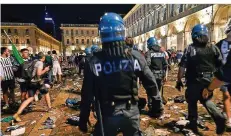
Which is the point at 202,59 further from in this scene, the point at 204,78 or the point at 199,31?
the point at 199,31

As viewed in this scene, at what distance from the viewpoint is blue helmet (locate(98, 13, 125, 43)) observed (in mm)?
2309

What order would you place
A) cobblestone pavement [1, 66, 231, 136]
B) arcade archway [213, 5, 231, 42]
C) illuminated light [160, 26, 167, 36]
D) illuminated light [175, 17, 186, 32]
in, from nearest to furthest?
cobblestone pavement [1, 66, 231, 136] → arcade archway [213, 5, 231, 42] → illuminated light [175, 17, 186, 32] → illuminated light [160, 26, 167, 36]

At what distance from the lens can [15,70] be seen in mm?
6824

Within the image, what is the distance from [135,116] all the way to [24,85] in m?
4.58

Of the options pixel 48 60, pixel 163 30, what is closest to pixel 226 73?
pixel 48 60

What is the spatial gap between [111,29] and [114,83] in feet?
1.81

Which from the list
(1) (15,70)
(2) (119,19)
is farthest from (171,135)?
(1) (15,70)

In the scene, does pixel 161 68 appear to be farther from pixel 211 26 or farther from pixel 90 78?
pixel 211 26

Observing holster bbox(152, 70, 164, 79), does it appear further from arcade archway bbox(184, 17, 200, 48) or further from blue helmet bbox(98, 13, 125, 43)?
arcade archway bbox(184, 17, 200, 48)

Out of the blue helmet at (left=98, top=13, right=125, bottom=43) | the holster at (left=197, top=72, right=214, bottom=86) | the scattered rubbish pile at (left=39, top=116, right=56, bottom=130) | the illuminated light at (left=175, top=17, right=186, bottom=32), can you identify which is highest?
the illuminated light at (left=175, top=17, right=186, bottom=32)

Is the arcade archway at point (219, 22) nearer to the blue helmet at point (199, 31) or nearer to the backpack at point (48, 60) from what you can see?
the backpack at point (48, 60)

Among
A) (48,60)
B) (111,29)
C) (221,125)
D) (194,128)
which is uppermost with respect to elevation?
(111,29)

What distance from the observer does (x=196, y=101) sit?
13.2 feet

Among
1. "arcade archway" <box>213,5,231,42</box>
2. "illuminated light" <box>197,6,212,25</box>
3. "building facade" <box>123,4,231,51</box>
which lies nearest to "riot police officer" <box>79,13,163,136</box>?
"building facade" <box>123,4,231,51</box>
